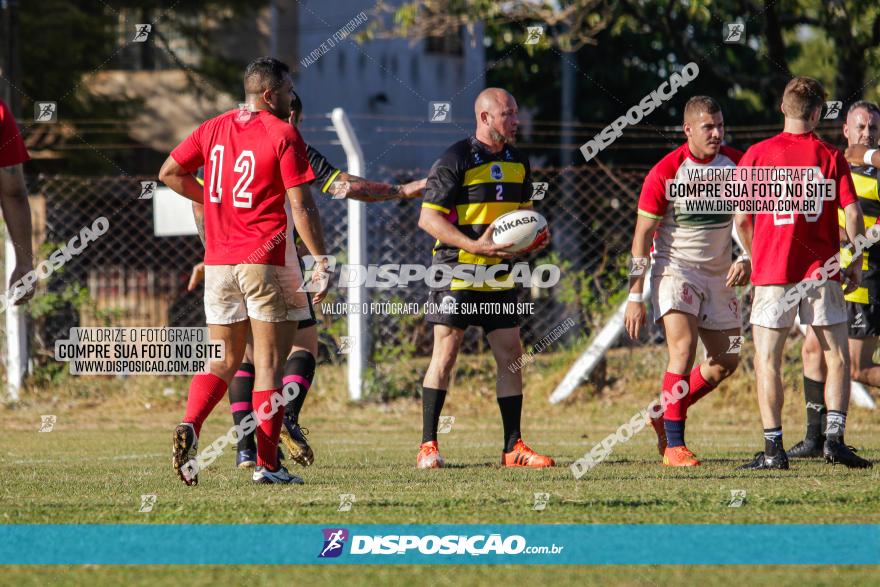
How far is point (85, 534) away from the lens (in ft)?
15.5

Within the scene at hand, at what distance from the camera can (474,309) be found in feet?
24.2

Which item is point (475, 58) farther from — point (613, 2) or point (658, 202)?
point (658, 202)

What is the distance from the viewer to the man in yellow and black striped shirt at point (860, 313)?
7.80 metres

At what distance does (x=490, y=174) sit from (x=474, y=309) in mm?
814

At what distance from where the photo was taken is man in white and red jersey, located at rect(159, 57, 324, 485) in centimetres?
638

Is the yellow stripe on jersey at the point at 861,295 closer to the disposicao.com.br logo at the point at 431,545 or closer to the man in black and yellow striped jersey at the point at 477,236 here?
the man in black and yellow striped jersey at the point at 477,236

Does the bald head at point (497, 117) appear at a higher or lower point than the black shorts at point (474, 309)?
higher

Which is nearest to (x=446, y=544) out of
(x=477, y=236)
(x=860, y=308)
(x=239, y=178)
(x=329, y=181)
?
(x=239, y=178)

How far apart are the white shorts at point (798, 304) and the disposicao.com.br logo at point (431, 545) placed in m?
3.09

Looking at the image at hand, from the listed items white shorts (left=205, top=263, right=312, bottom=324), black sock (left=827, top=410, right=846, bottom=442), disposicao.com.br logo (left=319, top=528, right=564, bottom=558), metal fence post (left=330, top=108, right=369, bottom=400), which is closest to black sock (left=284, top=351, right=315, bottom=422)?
white shorts (left=205, top=263, right=312, bottom=324)

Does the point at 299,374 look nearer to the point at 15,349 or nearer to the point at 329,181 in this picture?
the point at 329,181

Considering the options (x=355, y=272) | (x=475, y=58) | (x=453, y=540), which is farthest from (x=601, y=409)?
(x=475, y=58)

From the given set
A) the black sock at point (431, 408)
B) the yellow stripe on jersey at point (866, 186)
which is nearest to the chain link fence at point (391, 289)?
the yellow stripe on jersey at point (866, 186)

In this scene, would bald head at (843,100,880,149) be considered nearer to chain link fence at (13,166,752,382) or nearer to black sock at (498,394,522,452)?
black sock at (498,394,522,452)
